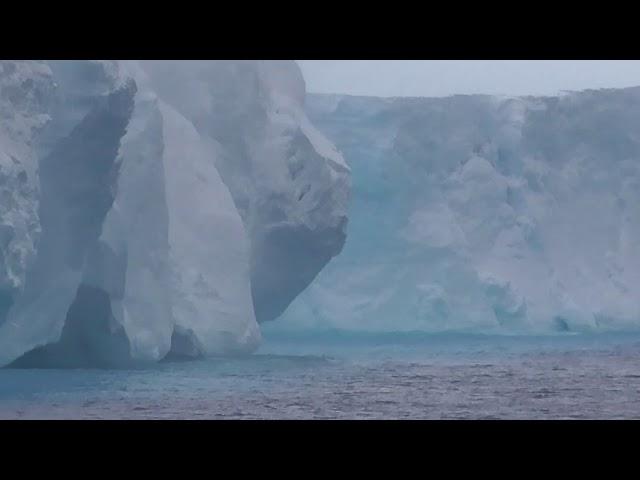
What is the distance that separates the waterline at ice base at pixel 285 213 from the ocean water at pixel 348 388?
416 millimetres

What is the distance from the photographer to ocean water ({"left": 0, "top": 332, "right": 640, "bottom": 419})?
645cm

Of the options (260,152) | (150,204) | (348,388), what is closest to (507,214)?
(260,152)

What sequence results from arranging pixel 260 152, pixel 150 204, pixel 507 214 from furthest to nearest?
1. pixel 507 214
2. pixel 260 152
3. pixel 150 204

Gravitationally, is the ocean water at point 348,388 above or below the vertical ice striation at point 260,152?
below

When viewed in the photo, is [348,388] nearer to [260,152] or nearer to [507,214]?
[260,152]

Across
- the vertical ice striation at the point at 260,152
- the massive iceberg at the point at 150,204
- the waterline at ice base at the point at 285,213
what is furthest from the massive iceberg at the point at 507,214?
the vertical ice striation at the point at 260,152

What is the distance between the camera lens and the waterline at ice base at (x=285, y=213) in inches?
309

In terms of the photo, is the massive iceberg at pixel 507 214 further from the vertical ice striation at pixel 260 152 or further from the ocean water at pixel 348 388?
the vertical ice striation at pixel 260 152

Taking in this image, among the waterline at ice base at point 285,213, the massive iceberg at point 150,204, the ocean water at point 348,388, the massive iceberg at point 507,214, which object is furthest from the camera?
the massive iceberg at point 507,214

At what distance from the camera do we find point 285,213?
10836mm

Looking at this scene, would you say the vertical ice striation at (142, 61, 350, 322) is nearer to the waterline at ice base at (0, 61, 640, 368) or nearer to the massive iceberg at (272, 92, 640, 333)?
the waterline at ice base at (0, 61, 640, 368)

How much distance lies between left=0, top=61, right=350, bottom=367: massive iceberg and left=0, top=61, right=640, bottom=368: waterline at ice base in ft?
0.06

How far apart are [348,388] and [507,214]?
24.2 feet
